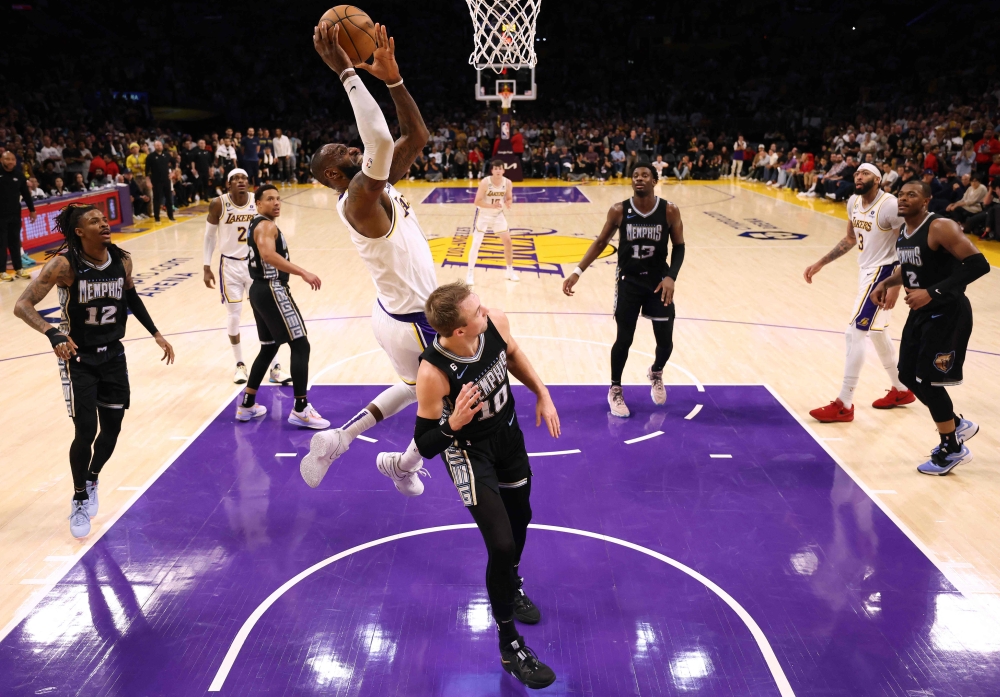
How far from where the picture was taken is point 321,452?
182 inches

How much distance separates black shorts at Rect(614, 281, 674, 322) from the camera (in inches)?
250

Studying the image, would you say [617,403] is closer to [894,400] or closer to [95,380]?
[894,400]

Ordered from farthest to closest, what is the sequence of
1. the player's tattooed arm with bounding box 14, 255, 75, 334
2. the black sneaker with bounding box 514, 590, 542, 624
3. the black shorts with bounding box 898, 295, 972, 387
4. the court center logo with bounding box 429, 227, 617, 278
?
1. the court center logo with bounding box 429, 227, 617, 278
2. the black shorts with bounding box 898, 295, 972, 387
3. the player's tattooed arm with bounding box 14, 255, 75, 334
4. the black sneaker with bounding box 514, 590, 542, 624

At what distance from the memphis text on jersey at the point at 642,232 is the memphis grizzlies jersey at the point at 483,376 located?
2977 millimetres

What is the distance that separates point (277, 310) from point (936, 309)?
4.58 meters

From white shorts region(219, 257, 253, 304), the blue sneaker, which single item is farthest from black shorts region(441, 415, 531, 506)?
white shorts region(219, 257, 253, 304)

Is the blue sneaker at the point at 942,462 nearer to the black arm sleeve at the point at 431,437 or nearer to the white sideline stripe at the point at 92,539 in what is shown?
the black arm sleeve at the point at 431,437

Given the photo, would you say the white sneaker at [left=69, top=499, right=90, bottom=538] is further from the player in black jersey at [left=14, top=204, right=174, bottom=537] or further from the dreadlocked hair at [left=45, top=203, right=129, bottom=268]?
the dreadlocked hair at [left=45, top=203, right=129, bottom=268]

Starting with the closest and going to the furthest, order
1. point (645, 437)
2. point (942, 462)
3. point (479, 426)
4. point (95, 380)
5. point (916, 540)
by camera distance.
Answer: point (479, 426)
point (916, 540)
point (95, 380)
point (942, 462)
point (645, 437)

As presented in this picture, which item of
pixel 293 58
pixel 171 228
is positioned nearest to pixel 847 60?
pixel 293 58

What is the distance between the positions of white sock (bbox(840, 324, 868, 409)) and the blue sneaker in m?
0.87

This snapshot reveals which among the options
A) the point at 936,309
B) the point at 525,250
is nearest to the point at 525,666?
the point at 936,309

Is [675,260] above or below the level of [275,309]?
above

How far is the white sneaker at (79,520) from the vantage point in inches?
180
